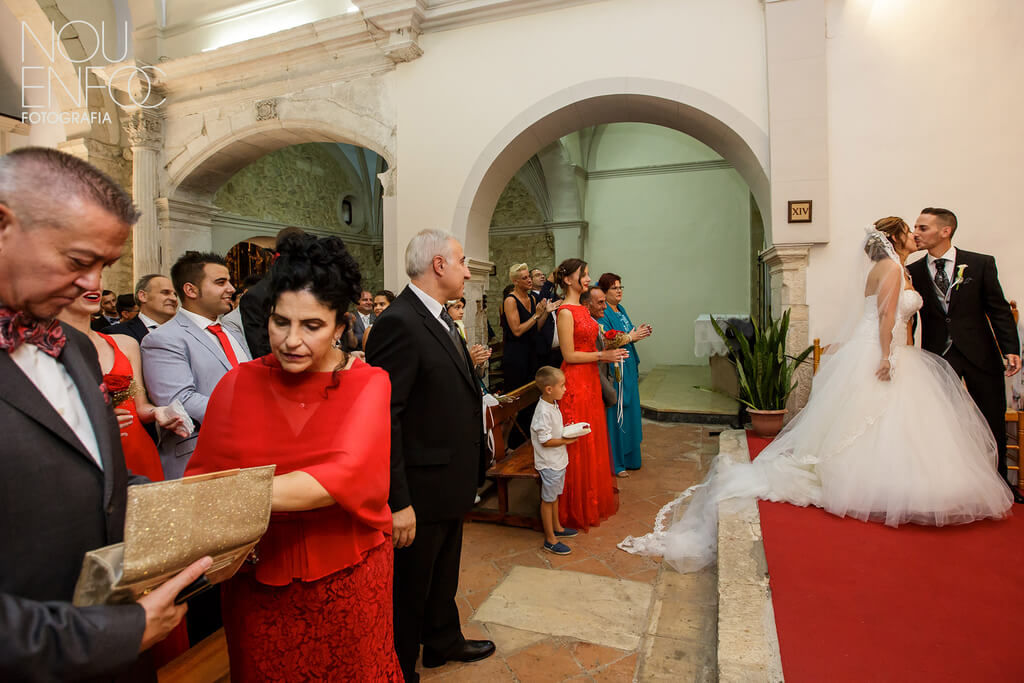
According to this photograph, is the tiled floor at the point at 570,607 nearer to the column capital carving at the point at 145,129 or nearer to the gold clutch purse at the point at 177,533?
the gold clutch purse at the point at 177,533

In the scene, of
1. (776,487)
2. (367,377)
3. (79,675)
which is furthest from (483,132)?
(79,675)

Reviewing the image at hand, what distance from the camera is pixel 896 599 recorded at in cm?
233

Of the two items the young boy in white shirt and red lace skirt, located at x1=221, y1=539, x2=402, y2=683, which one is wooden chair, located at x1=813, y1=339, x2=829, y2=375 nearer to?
the young boy in white shirt

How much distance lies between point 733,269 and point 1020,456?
7.30 metres

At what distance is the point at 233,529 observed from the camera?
100cm

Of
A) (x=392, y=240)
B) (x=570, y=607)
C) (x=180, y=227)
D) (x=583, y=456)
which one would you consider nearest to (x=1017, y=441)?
(x=583, y=456)

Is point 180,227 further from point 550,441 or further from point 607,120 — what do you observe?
point 550,441

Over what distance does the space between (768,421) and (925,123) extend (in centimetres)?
286

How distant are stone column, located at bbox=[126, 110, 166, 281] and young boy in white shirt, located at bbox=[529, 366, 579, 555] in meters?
6.35

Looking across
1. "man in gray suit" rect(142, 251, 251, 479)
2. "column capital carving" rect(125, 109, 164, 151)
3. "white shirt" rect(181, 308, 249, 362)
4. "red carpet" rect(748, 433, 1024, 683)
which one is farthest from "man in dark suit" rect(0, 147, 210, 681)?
"column capital carving" rect(125, 109, 164, 151)

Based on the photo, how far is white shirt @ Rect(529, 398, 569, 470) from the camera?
3338 mm

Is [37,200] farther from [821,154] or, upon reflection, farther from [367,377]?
[821,154]

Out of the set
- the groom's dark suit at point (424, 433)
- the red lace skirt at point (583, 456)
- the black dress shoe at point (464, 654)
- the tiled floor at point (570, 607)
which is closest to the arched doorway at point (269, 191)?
the red lace skirt at point (583, 456)

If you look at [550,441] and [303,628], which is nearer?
[303,628]
